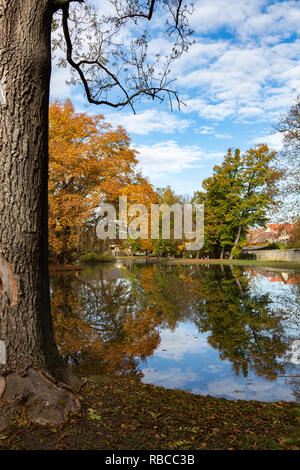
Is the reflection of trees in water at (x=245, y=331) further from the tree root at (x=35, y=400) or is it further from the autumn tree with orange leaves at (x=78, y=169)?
the autumn tree with orange leaves at (x=78, y=169)

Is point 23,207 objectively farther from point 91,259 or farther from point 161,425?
point 91,259

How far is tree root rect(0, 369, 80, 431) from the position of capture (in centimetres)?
263

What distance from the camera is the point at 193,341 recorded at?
5.97 metres

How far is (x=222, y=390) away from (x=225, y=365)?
0.88m

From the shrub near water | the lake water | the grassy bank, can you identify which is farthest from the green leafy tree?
the grassy bank

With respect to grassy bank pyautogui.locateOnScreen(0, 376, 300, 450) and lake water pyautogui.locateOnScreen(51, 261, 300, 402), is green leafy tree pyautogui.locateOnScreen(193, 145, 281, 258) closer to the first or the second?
lake water pyautogui.locateOnScreen(51, 261, 300, 402)

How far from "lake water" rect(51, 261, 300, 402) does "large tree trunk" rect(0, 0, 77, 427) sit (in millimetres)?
1711

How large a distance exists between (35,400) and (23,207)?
1640 mm

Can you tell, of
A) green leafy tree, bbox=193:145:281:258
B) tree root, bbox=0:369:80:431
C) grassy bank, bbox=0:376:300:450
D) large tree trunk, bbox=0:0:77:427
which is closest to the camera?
grassy bank, bbox=0:376:300:450

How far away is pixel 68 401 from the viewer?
2818 millimetres

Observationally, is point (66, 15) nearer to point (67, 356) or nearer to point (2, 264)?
point (2, 264)

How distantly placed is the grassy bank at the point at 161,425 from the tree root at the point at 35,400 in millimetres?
66

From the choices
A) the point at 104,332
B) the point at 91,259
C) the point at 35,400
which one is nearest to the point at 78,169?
the point at 104,332
